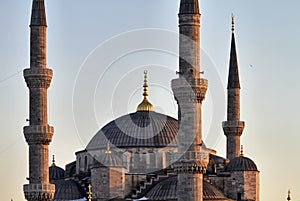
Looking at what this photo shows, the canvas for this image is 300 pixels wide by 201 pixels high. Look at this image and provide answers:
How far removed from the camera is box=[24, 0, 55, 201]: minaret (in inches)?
2904

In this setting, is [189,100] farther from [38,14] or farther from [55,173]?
[55,173]

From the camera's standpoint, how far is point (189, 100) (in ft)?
238

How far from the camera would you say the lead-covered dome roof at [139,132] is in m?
84.9

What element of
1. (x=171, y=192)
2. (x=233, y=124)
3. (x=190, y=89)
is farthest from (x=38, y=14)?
(x=233, y=124)

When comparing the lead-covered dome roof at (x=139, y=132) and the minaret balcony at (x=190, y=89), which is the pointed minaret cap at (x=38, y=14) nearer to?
the minaret balcony at (x=190, y=89)

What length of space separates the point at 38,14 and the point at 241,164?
43.0ft

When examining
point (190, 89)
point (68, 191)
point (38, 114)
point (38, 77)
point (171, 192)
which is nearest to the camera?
point (190, 89)

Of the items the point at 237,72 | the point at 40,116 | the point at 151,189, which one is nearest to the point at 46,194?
the point at 40,116

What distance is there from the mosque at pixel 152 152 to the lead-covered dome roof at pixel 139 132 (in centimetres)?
5

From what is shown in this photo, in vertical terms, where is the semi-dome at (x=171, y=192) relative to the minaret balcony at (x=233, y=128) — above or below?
below

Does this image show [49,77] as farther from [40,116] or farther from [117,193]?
[117,193]

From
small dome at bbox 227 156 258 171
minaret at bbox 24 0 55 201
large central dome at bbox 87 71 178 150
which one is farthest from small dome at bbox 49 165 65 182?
minaret at bbox 24 0 55 201

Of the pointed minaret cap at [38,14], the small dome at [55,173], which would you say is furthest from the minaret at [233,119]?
the pointed minaret cap at [38,14]

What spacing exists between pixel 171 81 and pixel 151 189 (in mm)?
9938
